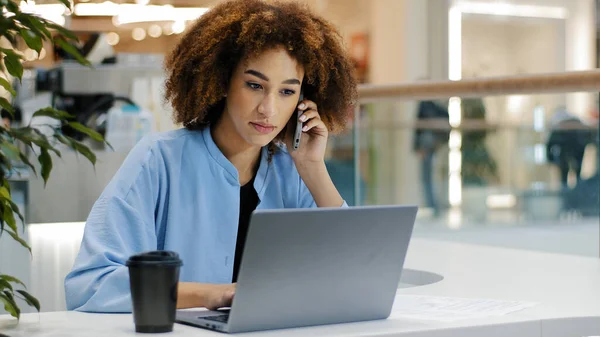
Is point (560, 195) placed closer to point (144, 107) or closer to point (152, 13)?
point (144, 107)

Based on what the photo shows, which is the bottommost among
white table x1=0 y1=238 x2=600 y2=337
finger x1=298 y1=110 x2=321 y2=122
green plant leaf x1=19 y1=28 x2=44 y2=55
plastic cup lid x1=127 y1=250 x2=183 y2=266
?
white table x1=0 y1=238 x2=600 y2=337

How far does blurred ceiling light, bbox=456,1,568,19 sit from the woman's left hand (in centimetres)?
793

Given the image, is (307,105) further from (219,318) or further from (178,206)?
(219,318)

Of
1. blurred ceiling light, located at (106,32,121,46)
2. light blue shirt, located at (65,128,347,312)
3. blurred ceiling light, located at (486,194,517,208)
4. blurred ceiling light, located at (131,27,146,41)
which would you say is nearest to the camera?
light blue shirt, located at (65,128,347,312)

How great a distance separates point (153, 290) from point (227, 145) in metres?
0.77

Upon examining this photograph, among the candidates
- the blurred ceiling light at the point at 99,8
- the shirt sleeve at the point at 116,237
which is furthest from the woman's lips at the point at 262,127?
the blurred ceiling light at the point at 99,8

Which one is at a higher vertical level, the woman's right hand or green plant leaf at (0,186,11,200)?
green plant leaf at (0,186,11,200)

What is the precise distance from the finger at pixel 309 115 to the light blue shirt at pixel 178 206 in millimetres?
141

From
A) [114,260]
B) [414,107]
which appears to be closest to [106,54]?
[414,107]

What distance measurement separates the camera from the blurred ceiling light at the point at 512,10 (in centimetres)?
968

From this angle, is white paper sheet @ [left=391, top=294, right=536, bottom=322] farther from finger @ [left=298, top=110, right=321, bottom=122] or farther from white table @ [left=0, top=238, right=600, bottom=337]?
finger @ [left=298, top=110, right=321, bottom=122]

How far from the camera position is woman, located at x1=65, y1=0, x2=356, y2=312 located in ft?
5.62

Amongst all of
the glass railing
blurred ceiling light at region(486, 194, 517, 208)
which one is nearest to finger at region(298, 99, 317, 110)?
the glass railing

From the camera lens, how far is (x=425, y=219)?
664cm
